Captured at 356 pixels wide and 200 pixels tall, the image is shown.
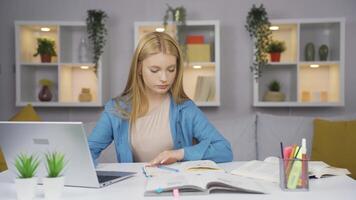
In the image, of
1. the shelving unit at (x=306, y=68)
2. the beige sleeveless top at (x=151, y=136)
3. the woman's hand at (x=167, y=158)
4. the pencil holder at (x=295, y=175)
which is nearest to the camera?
the pencil holder at (x=295, y=175)

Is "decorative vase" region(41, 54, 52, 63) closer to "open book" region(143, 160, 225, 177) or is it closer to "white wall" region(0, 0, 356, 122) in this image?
"white wall" region(0, 0, 356, 122)

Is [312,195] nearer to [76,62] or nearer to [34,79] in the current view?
[76,62]

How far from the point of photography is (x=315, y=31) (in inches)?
133

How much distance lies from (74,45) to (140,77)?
1.88 m

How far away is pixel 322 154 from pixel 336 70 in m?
0.91

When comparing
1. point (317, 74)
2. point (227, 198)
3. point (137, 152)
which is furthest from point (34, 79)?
point (227, 198)

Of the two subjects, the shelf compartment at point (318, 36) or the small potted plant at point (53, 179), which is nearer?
the small potted plant at point (53, 179)

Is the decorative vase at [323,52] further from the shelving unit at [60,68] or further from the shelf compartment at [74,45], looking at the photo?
the shelf compartment at [74,45]

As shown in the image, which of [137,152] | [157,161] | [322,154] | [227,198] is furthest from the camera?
[322,154]

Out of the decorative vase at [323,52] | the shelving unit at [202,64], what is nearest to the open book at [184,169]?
the shelving unit at [202,64]

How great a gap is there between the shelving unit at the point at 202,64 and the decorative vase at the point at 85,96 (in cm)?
56

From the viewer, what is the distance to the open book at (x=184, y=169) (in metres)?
1.36

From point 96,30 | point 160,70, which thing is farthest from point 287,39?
point 160,70

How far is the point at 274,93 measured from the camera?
3.26 metres
